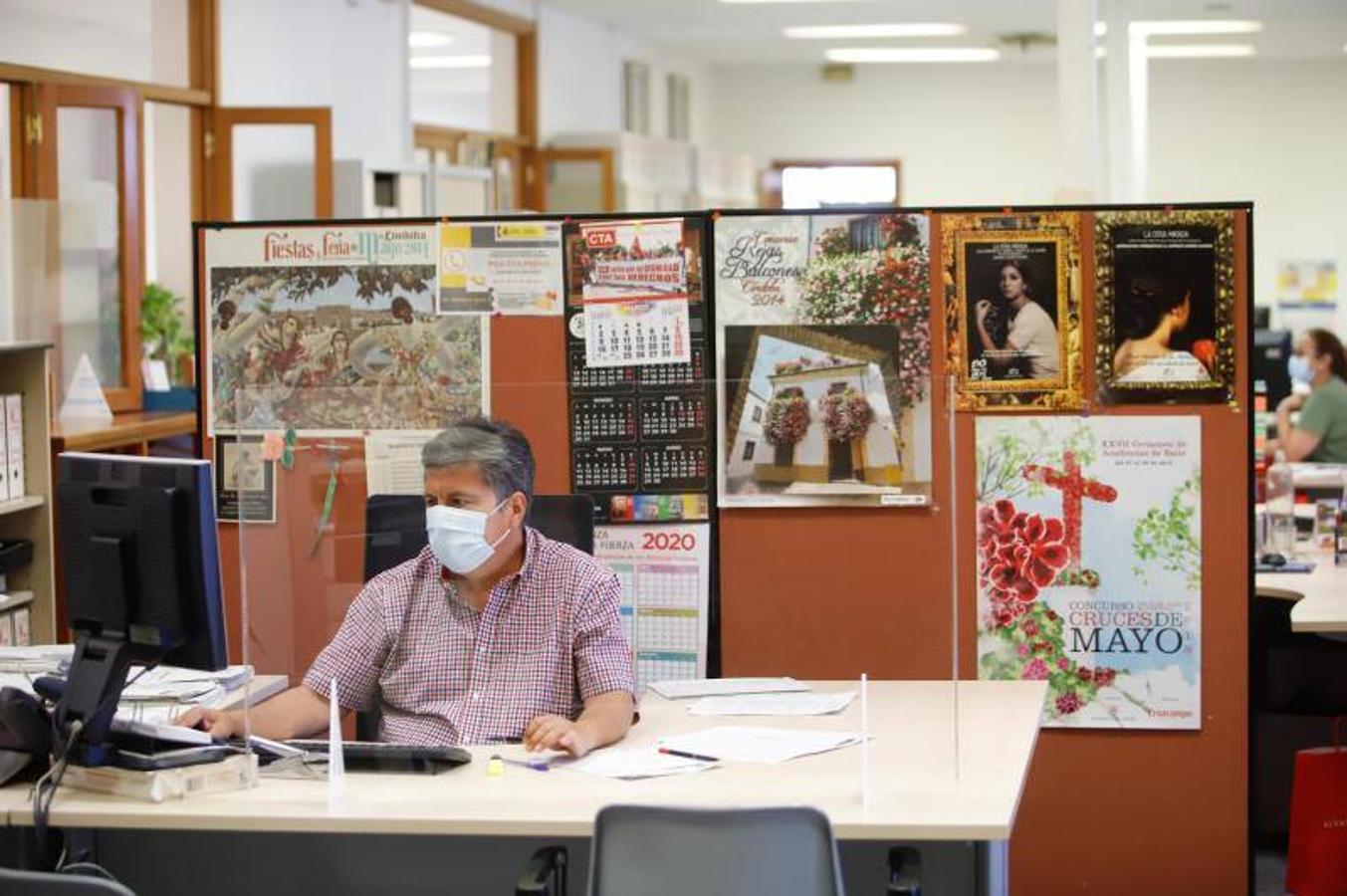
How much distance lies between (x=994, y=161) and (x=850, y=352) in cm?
1280

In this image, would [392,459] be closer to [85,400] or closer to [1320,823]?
Result: [1320,823]

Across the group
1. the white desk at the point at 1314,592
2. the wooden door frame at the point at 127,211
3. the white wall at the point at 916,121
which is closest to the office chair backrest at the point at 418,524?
the white desk at the point at 1314,592

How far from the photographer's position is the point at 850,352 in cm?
454

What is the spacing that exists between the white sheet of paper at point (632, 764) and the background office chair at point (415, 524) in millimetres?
696

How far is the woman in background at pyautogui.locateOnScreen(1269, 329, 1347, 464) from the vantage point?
333 inches

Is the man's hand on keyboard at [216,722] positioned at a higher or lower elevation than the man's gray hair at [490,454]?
lower

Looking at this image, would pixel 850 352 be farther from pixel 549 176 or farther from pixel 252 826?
pixel 549 176

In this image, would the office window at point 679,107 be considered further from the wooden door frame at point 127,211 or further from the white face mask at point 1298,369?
the wooden door frame at point 127,211

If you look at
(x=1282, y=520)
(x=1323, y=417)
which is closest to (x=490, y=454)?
(x=1282, y=520)

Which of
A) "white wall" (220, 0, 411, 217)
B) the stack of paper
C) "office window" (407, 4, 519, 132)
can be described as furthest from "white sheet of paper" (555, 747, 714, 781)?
"office window" (407, 4, 519, 132)


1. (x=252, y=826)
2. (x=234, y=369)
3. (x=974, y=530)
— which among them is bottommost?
(x=252, y=826)

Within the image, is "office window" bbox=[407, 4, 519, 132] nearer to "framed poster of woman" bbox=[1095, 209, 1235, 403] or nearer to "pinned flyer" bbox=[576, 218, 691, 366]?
"pinned flyer" bbox=[576, 218, 691, 366]

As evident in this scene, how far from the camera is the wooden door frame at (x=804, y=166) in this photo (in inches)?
672

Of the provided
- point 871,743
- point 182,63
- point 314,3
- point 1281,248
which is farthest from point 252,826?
point 1281,248
